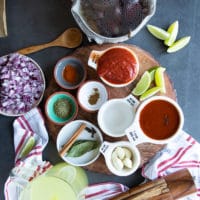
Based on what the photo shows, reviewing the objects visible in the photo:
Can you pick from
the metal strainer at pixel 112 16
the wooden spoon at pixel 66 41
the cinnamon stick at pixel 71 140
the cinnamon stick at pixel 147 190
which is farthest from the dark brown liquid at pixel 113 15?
the cinnamon stick at pixel 147 190

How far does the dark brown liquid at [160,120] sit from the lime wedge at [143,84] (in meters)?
0.05

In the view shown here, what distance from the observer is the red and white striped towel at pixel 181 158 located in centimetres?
123

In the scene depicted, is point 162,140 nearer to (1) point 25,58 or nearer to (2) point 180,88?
(2) point 180,88

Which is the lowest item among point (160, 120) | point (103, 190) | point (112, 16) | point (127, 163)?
point (103, 190)

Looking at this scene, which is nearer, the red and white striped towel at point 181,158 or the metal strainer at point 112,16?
the metal strainer at point 112,16

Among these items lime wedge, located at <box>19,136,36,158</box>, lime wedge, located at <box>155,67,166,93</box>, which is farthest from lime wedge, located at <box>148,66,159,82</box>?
lime wedge, located at <box>19,136,36,158</box>

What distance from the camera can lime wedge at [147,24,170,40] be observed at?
124 cm

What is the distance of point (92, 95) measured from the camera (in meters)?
1.22

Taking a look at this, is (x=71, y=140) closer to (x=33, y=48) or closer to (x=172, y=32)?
(x=33, y=48)

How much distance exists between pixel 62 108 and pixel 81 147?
11 cm

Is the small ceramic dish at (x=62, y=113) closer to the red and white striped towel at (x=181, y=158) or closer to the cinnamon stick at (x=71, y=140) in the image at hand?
the cinnamon stick at (x=71, y=140)

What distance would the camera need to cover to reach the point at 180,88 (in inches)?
50.1

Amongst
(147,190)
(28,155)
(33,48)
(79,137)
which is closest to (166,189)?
(147,190)

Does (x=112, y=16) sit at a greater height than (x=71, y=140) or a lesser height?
greater
